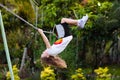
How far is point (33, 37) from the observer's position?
1340cm

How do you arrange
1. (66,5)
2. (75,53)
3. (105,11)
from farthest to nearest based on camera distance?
1. (75,53)
2. (105,11)
3. (66,5)

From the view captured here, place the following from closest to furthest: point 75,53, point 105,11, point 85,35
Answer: point 105,11 → point 85,35 → point 75,53

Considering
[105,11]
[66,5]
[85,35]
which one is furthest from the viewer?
[85,35]

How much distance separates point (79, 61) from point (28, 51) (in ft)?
5.31

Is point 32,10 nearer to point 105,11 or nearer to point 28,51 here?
point 28,51

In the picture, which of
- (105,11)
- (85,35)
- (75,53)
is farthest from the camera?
(75,53)

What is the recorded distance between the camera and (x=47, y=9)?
1039 centimetres

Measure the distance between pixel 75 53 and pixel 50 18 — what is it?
282 centimetres

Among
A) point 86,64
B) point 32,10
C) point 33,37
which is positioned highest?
point 32,10

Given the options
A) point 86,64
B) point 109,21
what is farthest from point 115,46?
point 109,21

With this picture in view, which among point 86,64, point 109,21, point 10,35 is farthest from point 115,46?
point 10,35

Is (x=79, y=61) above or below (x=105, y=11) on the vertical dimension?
below

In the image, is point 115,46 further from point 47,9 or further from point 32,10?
point 47,9

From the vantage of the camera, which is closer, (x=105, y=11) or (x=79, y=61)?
(x=105, y=11)
